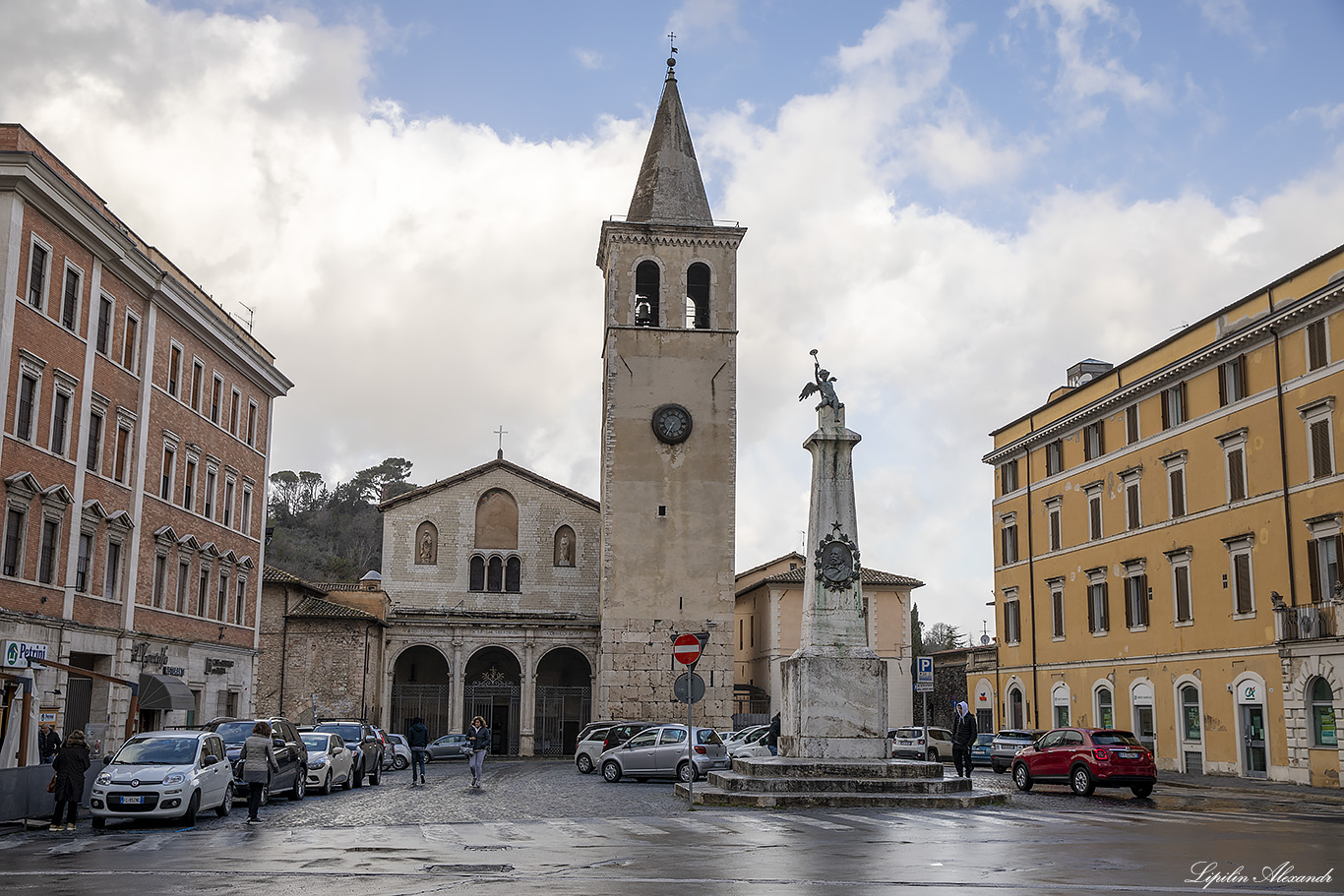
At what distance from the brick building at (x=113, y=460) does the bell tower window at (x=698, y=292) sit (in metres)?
18.3

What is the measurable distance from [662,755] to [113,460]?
1470 centimetres

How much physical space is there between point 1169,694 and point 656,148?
3084 centimetres

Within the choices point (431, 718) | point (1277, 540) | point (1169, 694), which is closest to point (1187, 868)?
point (1277, 540)

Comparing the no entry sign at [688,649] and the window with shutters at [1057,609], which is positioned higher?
the window with shutters at [1057,609]

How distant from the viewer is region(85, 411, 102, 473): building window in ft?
96.1

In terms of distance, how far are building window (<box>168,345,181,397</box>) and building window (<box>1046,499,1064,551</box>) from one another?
26.1 meters

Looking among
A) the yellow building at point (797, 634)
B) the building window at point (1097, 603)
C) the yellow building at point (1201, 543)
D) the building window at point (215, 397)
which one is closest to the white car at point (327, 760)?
the building window at point (215, 397)

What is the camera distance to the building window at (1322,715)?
88.0ft

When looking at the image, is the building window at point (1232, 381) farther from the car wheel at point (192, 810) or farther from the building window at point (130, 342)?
the building window at point (130, 342)

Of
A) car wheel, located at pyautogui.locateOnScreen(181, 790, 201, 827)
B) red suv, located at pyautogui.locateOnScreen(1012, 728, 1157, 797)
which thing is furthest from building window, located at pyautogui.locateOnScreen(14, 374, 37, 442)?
red suv, located at pyautogui.locateOnScreen(1012, 728, 1157, 797)

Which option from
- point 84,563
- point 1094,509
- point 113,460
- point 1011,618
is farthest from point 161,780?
point 1011,618

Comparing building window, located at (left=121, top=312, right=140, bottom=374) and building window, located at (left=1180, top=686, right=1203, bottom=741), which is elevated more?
building window, located at (left=121, top=312, right=140, bottom=374)

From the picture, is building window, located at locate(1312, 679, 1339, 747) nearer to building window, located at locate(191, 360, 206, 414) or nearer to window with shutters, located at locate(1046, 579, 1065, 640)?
window with shutters, located at locate(1046, 579, 1065, 640)

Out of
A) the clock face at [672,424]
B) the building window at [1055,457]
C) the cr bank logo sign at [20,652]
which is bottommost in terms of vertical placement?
the cr bank logo sign at [20,652]
